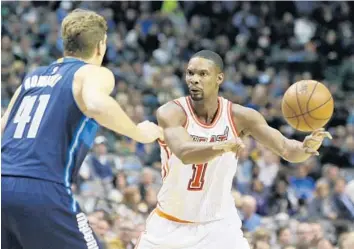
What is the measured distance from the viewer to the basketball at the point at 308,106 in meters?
6.93

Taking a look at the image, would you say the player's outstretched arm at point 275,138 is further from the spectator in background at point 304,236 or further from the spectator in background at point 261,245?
the spectator in background at point 304,236

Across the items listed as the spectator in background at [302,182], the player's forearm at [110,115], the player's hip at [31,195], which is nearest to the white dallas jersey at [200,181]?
the player's forearm at [110,115]

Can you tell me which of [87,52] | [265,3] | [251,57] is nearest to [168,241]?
[87,52]

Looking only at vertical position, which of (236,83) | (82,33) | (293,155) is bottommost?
(236,83)

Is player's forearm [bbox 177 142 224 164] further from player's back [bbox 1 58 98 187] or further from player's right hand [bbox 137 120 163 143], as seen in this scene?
player's back [bbox 1 58 98 187]

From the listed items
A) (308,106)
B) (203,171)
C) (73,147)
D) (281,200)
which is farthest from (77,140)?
(281,200)

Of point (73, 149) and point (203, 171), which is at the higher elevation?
point (73, 149)

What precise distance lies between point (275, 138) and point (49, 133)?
2104mm

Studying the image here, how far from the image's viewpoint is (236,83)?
17250 mm

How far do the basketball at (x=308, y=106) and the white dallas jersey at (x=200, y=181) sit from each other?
0.54m

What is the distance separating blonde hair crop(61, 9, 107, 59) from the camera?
18.7 ft

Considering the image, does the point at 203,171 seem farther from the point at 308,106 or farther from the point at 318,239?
the point at 318,239

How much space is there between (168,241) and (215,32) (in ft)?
41.3

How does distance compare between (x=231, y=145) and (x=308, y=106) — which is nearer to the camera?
(x=231, y=145)
